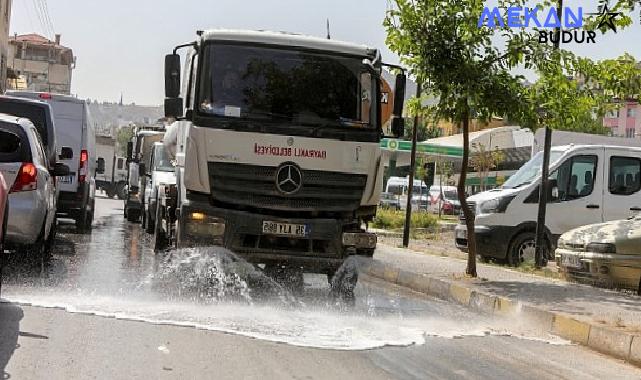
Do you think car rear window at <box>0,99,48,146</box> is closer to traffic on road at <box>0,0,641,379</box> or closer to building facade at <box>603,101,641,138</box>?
traffic on road at <box>0,0,641,379</box>

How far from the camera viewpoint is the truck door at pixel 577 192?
1684 centimetres

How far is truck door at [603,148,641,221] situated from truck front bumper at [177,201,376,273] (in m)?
7.96

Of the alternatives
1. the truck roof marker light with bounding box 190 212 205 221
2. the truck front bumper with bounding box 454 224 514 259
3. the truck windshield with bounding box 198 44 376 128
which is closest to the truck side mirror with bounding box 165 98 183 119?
the truck windshield with bounding box 198 44 376 128

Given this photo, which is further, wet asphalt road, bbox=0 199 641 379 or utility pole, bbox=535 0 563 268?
utility pole, bbox=535 0 563 268

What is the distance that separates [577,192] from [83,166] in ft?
32.6

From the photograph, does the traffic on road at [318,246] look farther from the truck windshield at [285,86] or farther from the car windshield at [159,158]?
the car windshield at [159,158]

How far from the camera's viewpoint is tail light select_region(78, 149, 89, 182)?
1858cm

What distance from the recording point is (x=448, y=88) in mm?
12812

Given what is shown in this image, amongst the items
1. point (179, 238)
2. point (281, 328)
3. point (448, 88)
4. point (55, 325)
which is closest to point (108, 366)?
point (55, 325)

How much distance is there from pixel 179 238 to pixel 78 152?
973 cm

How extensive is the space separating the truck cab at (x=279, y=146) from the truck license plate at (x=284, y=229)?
0.04 feet

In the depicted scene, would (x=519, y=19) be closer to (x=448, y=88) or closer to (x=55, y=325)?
(x=448, y=88)

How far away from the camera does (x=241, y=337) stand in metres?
7.45

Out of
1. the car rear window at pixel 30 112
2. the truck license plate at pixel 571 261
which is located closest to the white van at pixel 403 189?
the truck license plate at pixel 571 261
